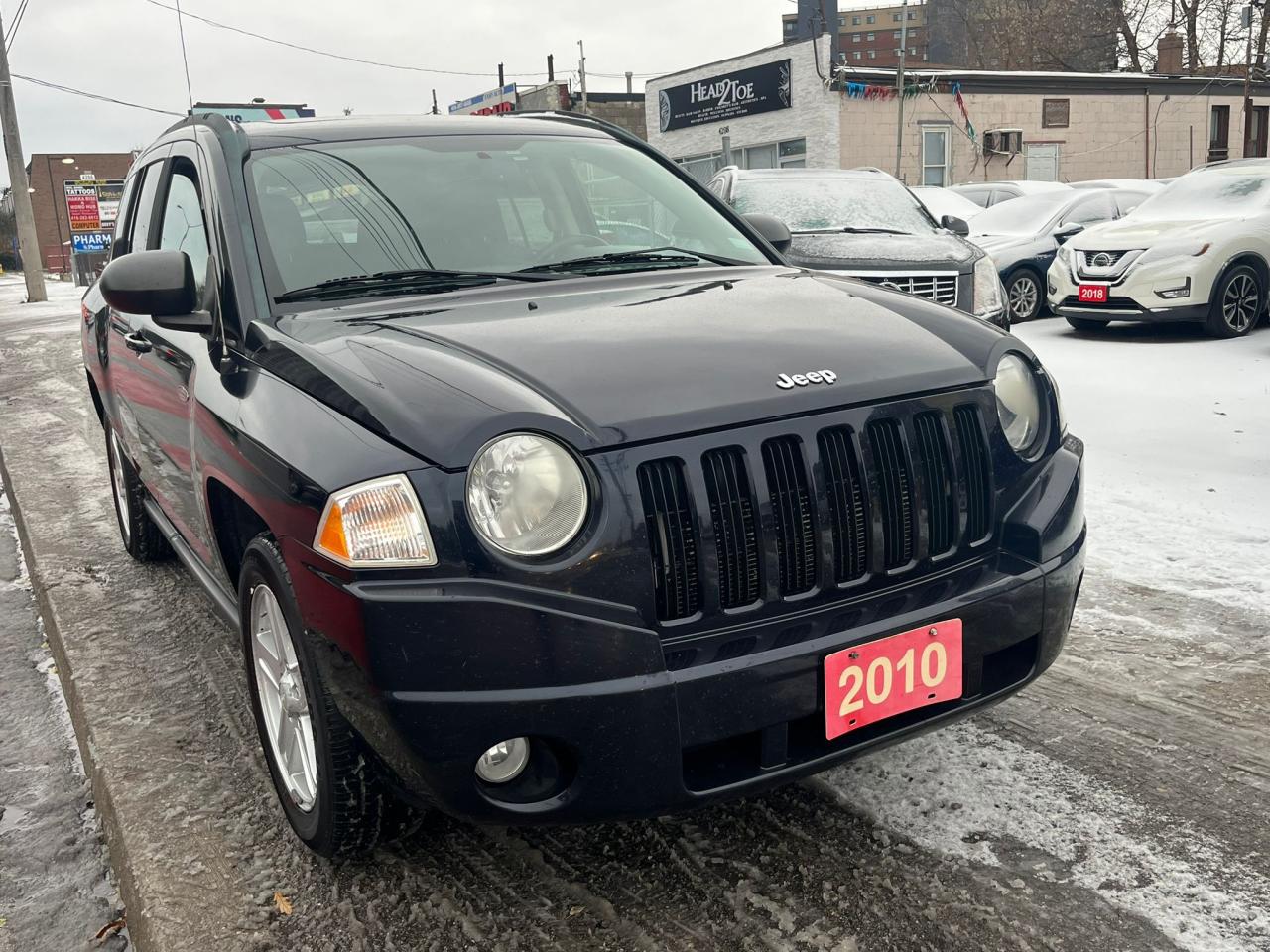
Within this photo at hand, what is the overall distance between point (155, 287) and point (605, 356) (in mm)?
1319

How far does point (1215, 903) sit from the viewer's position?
2.24 m

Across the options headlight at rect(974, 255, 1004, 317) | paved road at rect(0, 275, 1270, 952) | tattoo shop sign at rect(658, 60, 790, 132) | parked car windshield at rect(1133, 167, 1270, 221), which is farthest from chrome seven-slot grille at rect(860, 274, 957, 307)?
tattoo shop sign at rect(658, 60, 790, 132)

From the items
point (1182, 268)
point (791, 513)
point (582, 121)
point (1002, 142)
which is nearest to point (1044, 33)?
point (1002, 142)

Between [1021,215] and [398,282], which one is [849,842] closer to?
[398,282]

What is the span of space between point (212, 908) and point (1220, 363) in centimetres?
849

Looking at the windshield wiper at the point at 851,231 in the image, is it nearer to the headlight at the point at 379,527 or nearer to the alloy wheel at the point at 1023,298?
the alloy wheel at the point at 1023,298

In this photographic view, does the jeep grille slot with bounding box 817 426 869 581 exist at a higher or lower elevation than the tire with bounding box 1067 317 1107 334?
higher

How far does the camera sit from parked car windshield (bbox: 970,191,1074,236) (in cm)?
1272

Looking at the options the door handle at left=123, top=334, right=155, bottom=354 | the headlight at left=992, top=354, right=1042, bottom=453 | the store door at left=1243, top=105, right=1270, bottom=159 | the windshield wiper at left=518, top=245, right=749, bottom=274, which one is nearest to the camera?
the headlight at left=992, top=354, right=1042, bottom=453

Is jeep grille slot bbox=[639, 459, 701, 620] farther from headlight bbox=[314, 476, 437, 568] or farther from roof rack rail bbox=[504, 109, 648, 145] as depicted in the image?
roof rack rail bbox=[504, 109, 648, 145]

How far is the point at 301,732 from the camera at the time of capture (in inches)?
98.8

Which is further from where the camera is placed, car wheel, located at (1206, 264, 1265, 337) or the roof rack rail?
car wheel, located at (1206, 264, 1265, 337)

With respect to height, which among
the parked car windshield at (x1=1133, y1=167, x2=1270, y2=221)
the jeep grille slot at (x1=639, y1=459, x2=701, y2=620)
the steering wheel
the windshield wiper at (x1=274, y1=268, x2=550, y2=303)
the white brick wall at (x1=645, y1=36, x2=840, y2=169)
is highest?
the white brick wall at (x1=645, y1=36, x2=840, y2=169)

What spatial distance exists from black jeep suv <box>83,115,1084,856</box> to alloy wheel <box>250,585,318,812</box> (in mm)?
10
